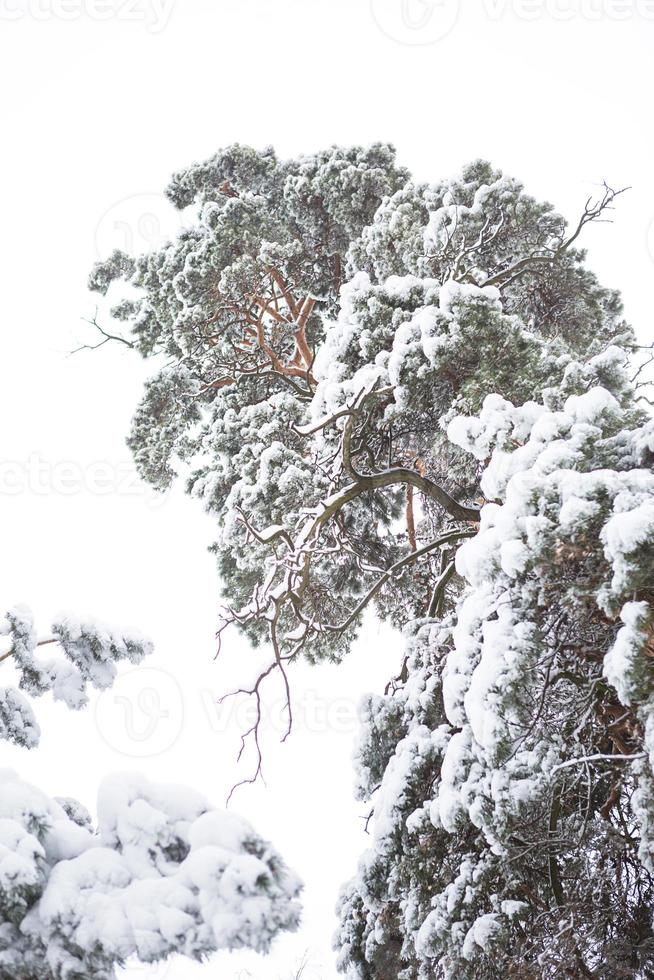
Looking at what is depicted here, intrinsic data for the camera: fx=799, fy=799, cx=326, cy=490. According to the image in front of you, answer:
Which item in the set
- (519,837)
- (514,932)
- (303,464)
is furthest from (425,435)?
(514,932)

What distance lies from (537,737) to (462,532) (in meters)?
2.13

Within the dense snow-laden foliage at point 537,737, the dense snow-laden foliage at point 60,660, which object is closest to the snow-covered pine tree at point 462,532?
the dense snow-laden foliage at point 537,737

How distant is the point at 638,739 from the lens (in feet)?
13.5

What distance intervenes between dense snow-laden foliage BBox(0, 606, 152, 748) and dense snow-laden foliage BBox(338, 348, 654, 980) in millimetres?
2195

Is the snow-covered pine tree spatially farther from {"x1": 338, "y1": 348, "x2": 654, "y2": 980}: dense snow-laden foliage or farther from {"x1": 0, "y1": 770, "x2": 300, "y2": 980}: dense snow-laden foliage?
{"x1": 0, "y1": 770, "x2": 300, "y2": 980}: dense snow-laden foliage

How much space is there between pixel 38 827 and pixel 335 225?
9232 millimetres

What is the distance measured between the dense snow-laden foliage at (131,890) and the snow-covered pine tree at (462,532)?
4.63 ft

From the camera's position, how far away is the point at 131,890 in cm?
337

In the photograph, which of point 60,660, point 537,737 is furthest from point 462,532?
point 60,660

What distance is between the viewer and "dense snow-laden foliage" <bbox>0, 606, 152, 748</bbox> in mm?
4891

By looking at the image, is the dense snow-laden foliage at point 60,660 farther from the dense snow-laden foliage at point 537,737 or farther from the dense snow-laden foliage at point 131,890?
the dense snow-laden foliage at point 537,737

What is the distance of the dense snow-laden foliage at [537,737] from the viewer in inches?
152

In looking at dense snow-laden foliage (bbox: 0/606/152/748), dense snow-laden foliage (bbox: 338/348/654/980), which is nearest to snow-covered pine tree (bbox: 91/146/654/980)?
dense snow-laden foliage (bbox: 338/348/654/980)

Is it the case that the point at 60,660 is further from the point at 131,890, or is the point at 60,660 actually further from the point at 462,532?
the point at 462,532
